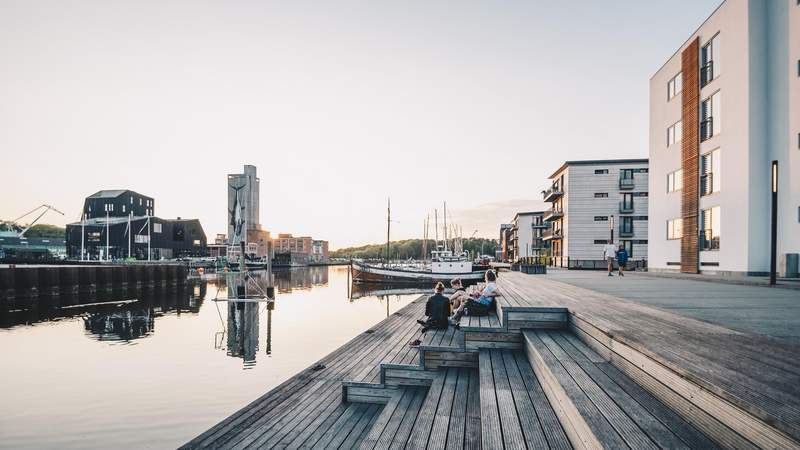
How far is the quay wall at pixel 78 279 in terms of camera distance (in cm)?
2850

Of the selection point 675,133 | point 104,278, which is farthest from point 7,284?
point 675,133

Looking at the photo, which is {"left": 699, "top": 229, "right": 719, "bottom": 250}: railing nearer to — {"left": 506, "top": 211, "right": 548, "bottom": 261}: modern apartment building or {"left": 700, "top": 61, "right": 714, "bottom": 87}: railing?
{"left": 700, "top": 61, "right": 714, "bottom": 87}: railing

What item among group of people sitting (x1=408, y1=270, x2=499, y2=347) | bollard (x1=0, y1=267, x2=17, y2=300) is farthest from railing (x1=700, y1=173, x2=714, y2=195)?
bollard (x1=0, y1=267, x2=17, y2=300)

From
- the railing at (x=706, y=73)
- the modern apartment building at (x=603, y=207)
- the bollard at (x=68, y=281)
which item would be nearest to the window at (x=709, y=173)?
the railing at (x=706, y=73)

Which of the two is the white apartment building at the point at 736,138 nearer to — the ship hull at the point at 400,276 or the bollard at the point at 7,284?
the ship hull at the point at 400,276

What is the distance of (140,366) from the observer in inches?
506

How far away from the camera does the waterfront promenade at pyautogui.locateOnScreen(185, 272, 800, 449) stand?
2.54 meters

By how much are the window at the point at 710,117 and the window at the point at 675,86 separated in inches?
99.6

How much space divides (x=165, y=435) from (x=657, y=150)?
27.4m

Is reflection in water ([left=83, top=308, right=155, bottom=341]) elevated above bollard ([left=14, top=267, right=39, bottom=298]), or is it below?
below

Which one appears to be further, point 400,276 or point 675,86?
point 400,276

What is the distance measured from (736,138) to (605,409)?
63.8 feet

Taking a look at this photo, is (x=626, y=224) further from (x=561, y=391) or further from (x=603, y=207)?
(x=561, y=391)

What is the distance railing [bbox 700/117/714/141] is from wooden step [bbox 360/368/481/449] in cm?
1966
